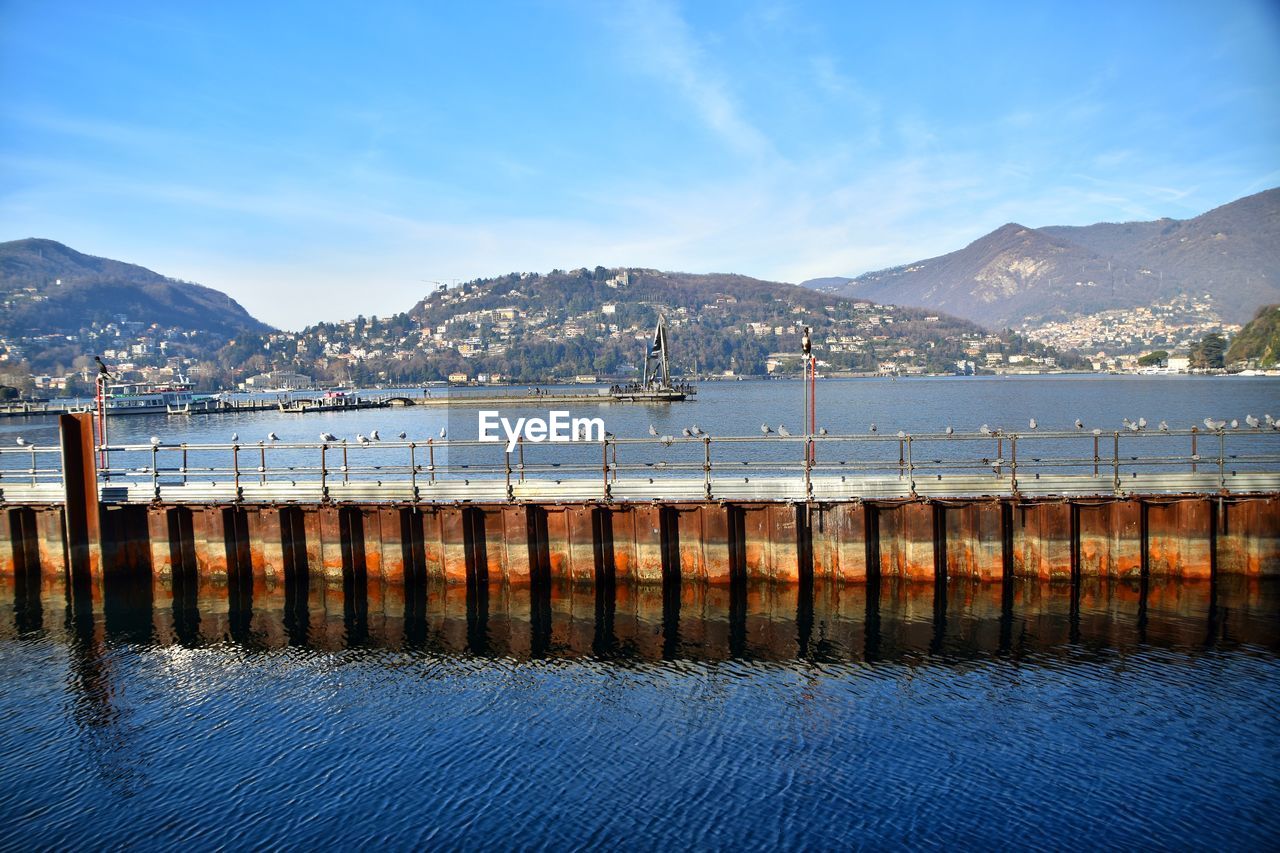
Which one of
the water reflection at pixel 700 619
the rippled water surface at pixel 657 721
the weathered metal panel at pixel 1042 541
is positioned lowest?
the rippled water surface at pixel 657 721

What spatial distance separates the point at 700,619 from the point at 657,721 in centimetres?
635

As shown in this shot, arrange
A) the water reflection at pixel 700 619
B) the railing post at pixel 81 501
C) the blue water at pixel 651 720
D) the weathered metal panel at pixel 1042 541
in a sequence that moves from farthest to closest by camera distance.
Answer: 1. the railing post at pixel 81 501
2. the weathered metal panel at pixel 1042 541
3. the water reflection at pixel 700 619
4. the blue water at pixel 651 720

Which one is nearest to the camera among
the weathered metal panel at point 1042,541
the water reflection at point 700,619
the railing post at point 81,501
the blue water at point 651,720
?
the blue water at point 651,720

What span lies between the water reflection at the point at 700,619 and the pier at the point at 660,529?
461 millimetres

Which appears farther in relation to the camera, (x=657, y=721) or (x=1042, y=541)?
(x=1042, y=541)

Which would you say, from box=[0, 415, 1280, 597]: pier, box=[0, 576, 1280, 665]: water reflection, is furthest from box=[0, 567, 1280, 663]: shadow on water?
box=[0, 415, 1280, 597]: pier

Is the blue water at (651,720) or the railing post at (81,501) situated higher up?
the railing post at (81,501)

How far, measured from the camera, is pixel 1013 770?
15305 mm

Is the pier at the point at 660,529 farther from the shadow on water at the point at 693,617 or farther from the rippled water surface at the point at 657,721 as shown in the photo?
the rippled water surface at the point at 657,721

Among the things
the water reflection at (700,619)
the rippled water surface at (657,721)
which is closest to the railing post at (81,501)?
the water reflection at (700,619)

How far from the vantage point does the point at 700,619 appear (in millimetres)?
23734

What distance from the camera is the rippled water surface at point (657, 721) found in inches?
550

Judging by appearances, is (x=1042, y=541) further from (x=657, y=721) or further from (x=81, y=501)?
(x=81, y=501)

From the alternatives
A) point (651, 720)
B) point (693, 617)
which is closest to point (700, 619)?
point (693, 617)
